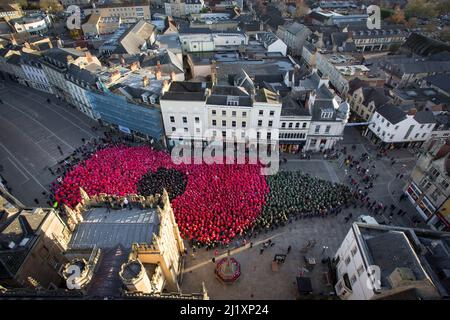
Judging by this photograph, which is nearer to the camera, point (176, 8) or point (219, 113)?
point (219, 113)

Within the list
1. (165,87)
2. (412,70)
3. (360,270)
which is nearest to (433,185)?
(360,270)

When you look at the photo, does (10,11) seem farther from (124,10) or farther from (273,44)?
(273,44)

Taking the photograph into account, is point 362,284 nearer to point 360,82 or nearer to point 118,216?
point 118,216

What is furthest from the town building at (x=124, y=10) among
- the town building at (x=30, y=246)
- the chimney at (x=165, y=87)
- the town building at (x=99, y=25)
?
the town building at (x=30, y=246)

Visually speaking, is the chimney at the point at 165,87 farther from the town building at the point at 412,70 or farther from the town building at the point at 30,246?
the town building at the point at 412,70

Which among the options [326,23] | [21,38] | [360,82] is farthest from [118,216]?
[326,23]
